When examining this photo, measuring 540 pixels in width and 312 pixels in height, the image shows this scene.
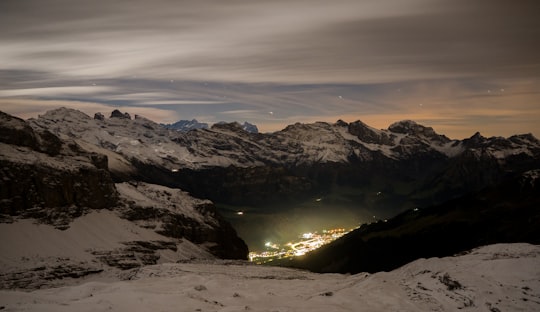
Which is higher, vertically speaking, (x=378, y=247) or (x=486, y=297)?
(x=486, y=297)

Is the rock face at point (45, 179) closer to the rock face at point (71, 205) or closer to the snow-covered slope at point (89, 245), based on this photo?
the rock face at point (71, 205)

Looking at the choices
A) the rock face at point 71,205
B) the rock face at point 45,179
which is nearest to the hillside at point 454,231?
the rock face at point 71,205

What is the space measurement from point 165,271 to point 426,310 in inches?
2261

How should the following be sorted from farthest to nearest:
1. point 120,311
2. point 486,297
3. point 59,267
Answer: point 59,267, point 486,297, point 120,311

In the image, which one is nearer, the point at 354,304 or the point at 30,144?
the point at 354,304

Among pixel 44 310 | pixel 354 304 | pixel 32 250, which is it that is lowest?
pixel 32 250

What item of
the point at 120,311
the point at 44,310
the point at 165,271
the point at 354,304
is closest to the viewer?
the point at 44,310

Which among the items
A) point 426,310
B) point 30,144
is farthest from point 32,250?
point 426,310

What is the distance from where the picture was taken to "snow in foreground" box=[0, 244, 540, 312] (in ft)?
179

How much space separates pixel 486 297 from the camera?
5572cm

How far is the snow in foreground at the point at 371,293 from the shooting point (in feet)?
179

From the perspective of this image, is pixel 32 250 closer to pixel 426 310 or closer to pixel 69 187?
pixel 69 187

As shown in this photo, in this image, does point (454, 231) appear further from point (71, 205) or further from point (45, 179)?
point (45, 179)

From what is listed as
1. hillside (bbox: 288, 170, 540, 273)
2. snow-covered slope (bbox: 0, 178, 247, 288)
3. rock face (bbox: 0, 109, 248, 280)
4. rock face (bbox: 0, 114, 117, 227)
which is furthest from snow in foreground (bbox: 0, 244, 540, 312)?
rock face (bbox: 0, 114, 117, 227)
